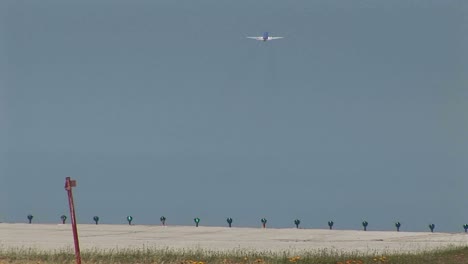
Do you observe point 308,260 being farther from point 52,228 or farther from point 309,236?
point 52,228

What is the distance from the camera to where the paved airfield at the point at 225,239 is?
39.8 meters

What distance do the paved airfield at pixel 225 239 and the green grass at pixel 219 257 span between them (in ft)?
Result: 10.2

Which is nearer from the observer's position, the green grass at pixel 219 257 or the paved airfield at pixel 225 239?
the green grass at pixel 219 257

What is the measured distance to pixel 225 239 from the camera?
1775 inches

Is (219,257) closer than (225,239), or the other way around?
(219,257)

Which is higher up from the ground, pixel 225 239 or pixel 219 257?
pixel 225 239

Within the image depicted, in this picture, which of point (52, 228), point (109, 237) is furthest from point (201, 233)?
point (52, 228)

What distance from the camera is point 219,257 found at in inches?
1280

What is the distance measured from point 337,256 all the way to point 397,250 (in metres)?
5.63

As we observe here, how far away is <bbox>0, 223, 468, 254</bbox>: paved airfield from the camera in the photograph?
39844 millimetres

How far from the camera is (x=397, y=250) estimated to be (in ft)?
125

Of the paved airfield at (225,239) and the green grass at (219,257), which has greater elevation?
the paved airfield at (225,239)

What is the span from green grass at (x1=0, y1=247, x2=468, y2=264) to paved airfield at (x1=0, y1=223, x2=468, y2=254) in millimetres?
3116

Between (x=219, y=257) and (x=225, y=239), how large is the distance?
12616 millimetres
